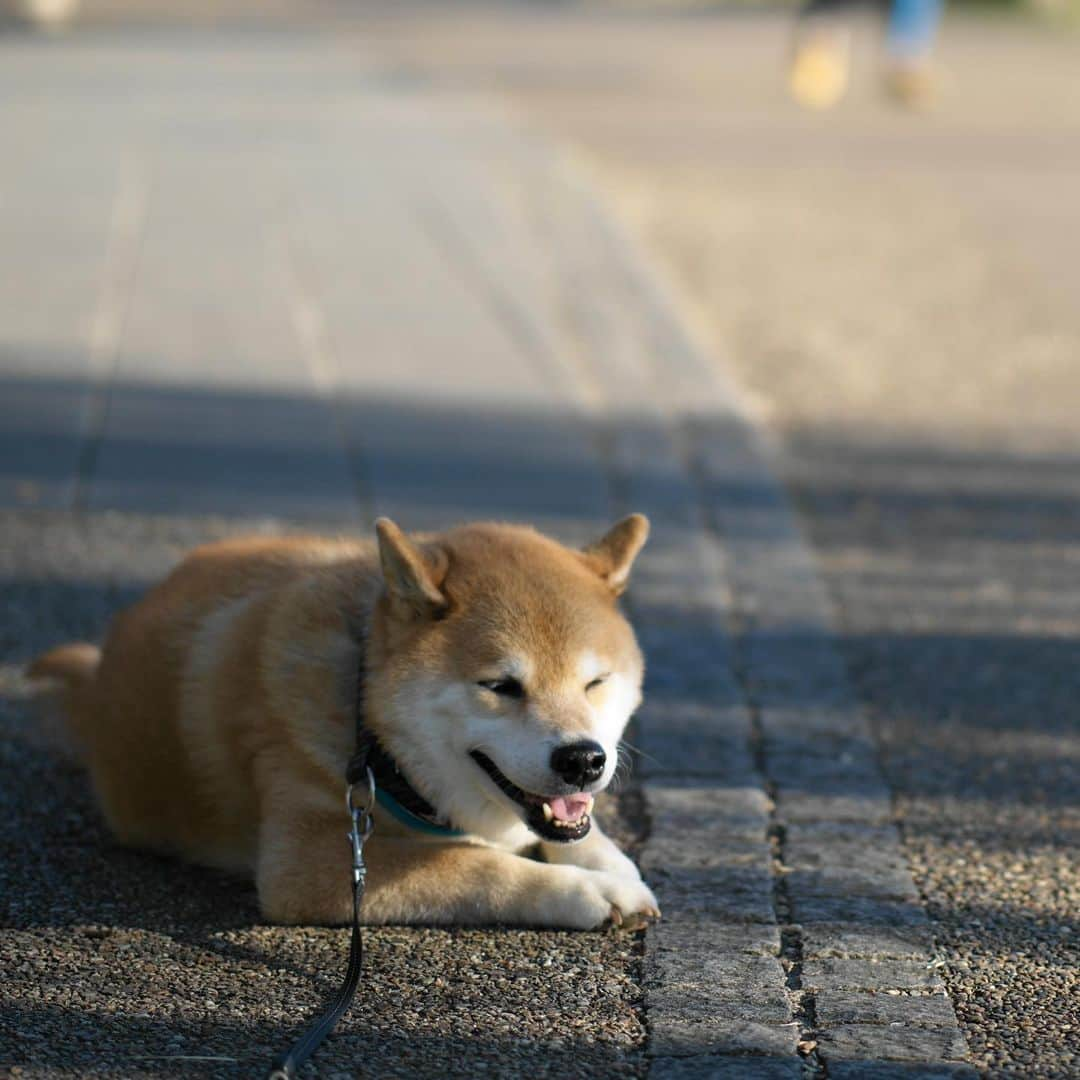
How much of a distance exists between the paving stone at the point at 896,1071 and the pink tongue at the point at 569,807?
2.07 feet

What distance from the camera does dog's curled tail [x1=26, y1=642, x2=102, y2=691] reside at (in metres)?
3.99

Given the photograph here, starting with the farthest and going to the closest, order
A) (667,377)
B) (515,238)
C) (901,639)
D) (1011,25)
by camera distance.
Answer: (1011,25)
(515,238)
(667,377)
(901,639)

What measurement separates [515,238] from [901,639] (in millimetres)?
5037

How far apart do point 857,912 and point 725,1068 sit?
0.66 meters

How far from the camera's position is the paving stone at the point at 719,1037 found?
291 cm

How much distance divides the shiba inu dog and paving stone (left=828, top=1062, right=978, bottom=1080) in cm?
58

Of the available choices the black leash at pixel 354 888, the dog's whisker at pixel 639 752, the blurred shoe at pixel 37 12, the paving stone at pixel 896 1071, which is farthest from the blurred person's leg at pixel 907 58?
the paving stone at pixel 896 1071

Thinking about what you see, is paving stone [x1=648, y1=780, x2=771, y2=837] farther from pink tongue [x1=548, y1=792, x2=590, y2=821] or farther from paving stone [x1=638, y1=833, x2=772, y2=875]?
pink tongue [x1=548, y1=792, x2=590, y2=821]

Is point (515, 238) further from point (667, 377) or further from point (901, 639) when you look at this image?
point (901, 639)

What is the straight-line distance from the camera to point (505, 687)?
3191 mm


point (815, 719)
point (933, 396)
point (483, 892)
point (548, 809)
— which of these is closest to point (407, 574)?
point (548, 809)

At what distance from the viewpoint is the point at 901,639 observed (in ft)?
16.1

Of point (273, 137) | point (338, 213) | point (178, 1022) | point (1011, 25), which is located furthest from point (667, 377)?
point (1011, 25)

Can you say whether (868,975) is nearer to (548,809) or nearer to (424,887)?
(548,809)
